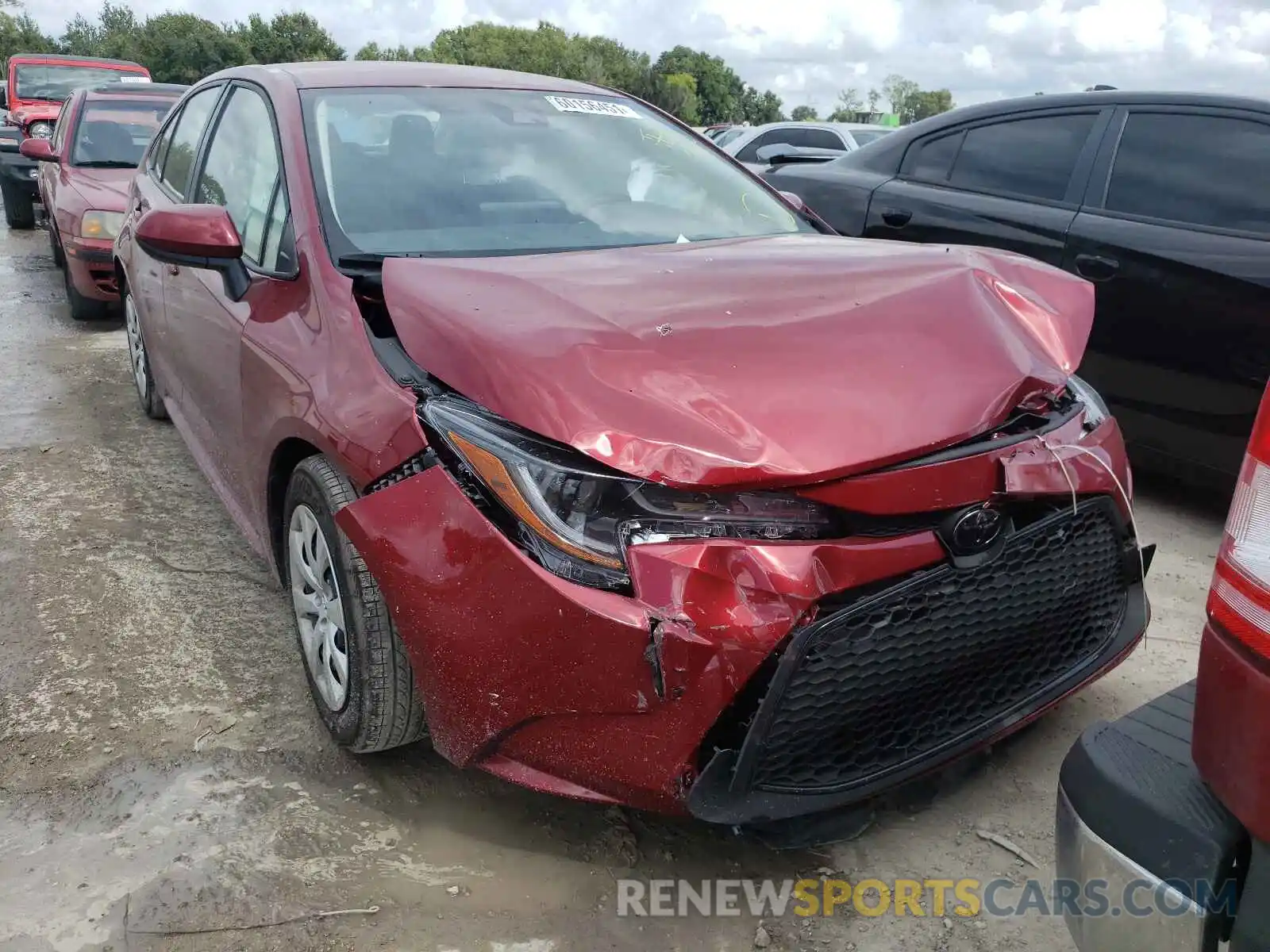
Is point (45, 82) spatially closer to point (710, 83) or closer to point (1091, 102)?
point (1091, 102)

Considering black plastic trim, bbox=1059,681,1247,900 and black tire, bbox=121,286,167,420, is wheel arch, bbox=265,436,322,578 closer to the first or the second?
black plastic trim, bbox=1059,681,1247,900

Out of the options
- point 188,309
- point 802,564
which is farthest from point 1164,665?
point 188,309

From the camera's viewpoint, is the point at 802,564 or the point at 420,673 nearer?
the point at 802,564

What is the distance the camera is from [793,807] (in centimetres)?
177

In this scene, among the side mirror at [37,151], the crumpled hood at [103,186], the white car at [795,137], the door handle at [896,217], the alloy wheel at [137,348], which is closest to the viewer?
the door handle at [896,217]

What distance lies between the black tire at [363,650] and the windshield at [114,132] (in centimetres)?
628

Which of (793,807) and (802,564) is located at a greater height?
(802,564)

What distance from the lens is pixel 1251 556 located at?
1.17 meters

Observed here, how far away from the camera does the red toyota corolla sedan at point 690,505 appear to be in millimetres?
1693

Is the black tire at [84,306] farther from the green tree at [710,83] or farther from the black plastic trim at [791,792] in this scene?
the green tree at [710,83]

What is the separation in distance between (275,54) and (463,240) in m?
79.2

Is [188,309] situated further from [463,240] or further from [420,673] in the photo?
[420,673]

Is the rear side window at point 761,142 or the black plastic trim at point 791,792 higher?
the rear side window at point 761,142

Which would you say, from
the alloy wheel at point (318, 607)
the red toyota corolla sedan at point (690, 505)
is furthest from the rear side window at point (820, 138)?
the alloy wheel at point (318, 607)
